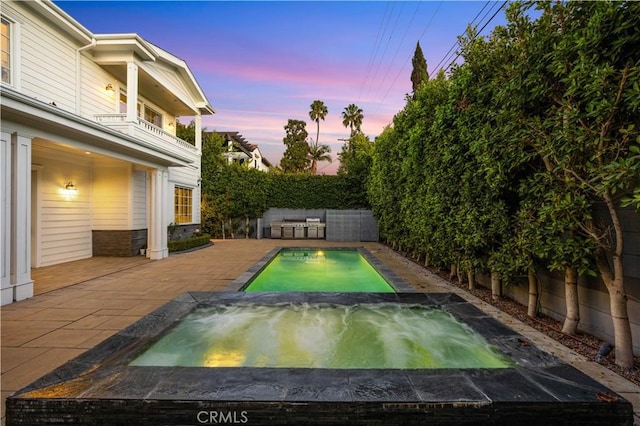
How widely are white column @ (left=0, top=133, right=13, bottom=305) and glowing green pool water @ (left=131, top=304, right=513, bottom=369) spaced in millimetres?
2726

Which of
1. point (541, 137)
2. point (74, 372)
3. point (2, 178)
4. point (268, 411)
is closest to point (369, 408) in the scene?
point (268, 411)

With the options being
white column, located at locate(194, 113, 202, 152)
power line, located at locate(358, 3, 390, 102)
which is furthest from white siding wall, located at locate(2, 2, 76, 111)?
power line, located at locate(358, 3, 390, 102)

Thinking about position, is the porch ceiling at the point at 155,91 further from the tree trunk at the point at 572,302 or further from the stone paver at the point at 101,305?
the tree trunk at the point at 572,302

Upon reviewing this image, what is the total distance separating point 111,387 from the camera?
2.21m

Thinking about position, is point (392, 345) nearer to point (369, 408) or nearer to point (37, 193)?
point (369, 408)

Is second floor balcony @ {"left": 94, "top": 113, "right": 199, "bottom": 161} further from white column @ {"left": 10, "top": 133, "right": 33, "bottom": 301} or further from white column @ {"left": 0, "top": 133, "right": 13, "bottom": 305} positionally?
white column @ {"left": 0, "top": 133, "right": 13, "bottom": 305}

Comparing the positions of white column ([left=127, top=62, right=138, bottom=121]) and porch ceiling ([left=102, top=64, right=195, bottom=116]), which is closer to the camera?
white column ([left=127, top=62, right=138, bottom=121])

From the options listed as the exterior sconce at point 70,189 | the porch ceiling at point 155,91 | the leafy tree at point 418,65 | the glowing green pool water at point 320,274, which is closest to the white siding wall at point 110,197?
the exterior sconce at point 70,189

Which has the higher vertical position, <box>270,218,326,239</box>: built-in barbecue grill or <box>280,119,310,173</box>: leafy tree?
<box>280,119,310,173</box>: leafy tree

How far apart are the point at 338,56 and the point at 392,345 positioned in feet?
39.8

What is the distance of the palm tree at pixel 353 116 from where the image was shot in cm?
3425

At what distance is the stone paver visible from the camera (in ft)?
8.94

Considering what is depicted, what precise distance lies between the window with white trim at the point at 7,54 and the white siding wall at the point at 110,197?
2.80 metres

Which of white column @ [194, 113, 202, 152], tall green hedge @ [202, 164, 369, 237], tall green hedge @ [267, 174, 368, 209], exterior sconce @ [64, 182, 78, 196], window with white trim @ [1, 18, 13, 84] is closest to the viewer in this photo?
window with white trim @ [1, 18, 13, 84]
